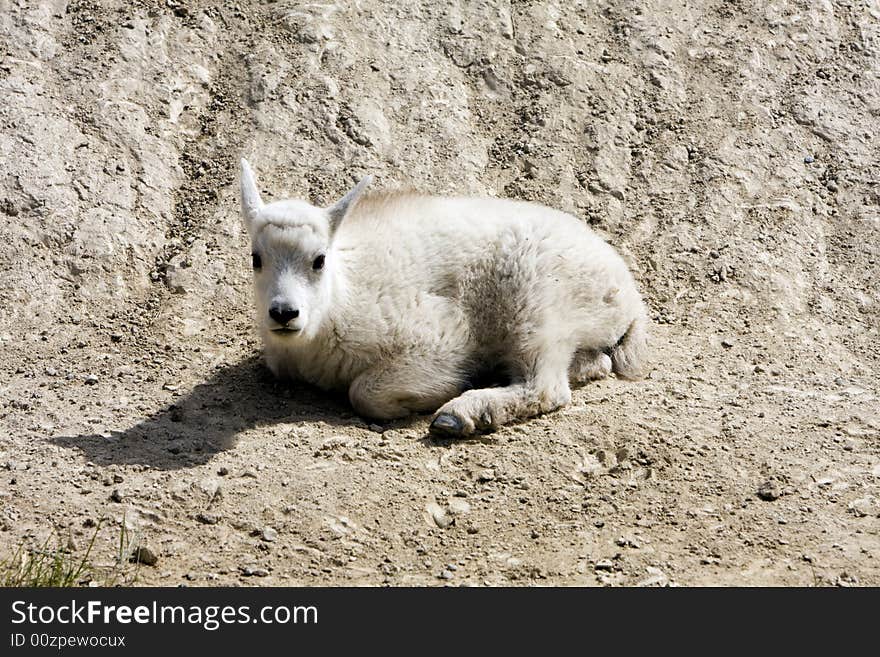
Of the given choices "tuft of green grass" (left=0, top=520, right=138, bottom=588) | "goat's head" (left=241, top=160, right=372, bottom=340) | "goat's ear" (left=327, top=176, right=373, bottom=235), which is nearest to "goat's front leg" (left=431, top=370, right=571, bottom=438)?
"goat's head" (left=241, top=160, right=372, bottom=340)

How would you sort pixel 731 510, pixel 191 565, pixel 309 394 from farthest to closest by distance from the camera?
1. pixel 309 394
2. pixel 731 510
3. pixel 191 565

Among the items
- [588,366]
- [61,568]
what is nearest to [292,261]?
[588,366]

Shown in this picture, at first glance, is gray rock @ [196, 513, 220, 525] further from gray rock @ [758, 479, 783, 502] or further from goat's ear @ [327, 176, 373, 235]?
gray rock @ [758, 479, 783, 502]

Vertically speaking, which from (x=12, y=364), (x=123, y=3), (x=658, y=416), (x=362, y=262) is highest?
(x=123, y=3)

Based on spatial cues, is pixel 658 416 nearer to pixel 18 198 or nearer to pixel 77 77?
pixel 18 198

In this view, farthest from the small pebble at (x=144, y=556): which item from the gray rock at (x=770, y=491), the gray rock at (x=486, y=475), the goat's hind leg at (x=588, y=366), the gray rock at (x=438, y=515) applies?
the gray rock at (x=770, y=491)

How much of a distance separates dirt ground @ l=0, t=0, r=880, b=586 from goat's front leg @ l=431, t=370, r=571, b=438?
142 mm

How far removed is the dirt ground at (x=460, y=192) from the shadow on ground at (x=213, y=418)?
3cm

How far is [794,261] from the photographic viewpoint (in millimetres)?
9930

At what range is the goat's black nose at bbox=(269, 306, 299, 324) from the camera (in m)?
7.04

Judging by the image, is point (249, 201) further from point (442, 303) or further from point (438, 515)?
point (438, 515)

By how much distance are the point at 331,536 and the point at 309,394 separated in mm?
1948

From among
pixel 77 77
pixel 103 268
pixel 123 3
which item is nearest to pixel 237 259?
pixel 103 268

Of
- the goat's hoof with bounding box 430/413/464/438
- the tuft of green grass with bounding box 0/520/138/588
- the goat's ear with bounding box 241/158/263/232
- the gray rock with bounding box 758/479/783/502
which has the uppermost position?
the goat's ear with bounding box 241/158/263/232
